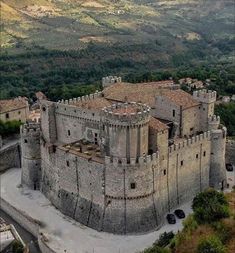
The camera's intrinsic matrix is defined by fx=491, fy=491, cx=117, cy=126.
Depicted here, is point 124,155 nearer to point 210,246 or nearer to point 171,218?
point 171,218

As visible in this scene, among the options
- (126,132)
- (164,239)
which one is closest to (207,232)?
(164,239)

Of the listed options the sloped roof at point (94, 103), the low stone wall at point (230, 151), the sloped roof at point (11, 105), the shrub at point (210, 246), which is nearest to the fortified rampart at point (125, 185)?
the sloped roof at point (94, 103)

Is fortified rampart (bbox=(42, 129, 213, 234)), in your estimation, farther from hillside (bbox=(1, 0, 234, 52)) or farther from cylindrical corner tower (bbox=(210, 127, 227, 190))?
hillside (bbox=(1, 0, 234, 52))

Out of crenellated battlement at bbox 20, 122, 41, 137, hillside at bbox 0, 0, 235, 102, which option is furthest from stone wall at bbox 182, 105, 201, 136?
hillside at bbox 0, 0, 235, 102

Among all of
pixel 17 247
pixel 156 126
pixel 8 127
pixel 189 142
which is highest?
pixel 156 126

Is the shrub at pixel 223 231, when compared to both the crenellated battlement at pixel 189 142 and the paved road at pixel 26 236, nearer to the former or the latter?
the crenellated battlement at pixel 189 142

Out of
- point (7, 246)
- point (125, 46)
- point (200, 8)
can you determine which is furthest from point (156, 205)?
point (200, 8)
